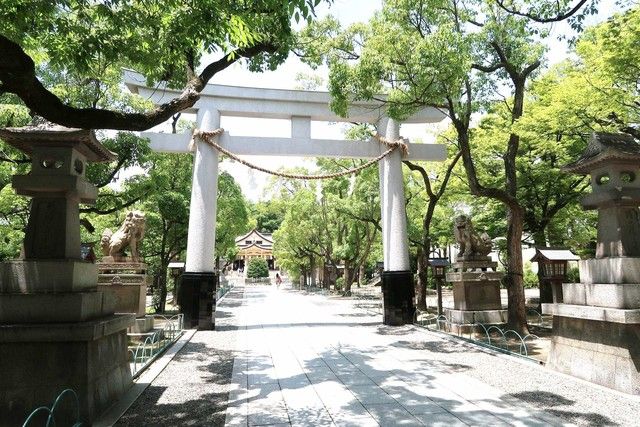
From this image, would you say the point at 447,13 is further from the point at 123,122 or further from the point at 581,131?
the point at 123,122

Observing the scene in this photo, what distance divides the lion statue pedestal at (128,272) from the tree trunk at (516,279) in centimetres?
981

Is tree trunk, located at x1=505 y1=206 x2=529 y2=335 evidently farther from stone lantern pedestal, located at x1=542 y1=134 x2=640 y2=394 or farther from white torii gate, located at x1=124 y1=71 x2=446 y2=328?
white torii gate, located at x1=124 y1=71 x2=446 y2=328

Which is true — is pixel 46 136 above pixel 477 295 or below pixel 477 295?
above

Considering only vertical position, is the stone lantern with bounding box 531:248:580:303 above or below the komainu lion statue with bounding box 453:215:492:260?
below

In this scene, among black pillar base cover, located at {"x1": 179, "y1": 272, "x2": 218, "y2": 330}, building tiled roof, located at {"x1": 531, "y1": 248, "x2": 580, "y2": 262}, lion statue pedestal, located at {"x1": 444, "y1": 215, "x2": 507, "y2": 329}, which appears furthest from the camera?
black pillar base cover, located at {"x1": 179, "y1": 272, "x2": 218, "y2": 330}

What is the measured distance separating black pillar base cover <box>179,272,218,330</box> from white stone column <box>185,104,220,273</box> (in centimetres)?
30

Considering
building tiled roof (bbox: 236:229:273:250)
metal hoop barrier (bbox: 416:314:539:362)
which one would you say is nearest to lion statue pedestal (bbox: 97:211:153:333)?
metal hoop barrier (bbox: 416:314:539:362)

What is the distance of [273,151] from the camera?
14234 mm

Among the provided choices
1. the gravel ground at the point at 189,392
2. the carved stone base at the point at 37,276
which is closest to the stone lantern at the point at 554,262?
the gravel ground at the point at 189,392

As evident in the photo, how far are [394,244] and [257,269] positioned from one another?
50.9 metres

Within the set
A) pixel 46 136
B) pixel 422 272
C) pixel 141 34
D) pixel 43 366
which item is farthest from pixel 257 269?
pixel 43 366

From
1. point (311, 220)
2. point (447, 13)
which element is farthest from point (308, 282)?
point (447, 13)

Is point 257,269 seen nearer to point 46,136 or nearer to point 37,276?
point 46,136

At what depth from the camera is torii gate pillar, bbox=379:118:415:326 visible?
46.5ft
